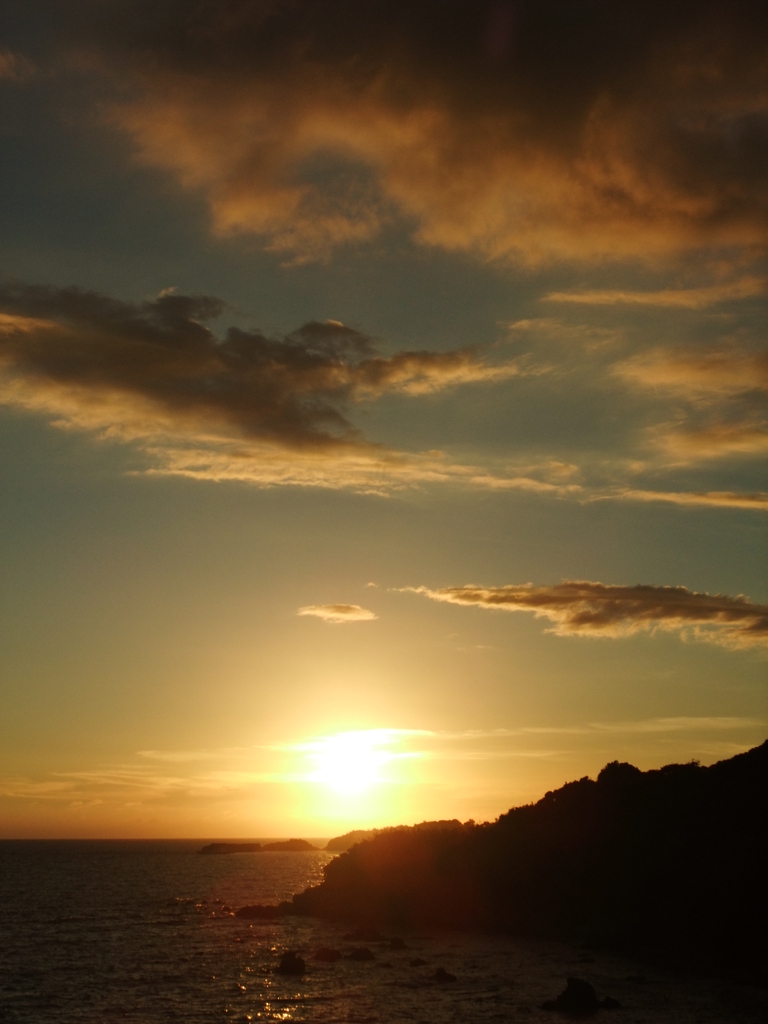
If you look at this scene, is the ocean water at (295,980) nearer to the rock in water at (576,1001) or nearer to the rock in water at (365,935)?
the rock in water at (576,1001)

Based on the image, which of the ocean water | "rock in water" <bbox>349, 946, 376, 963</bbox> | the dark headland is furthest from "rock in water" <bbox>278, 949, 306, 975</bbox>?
the dark headland

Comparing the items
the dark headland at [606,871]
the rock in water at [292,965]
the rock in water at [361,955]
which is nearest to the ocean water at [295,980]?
the rock in water at [361,955]

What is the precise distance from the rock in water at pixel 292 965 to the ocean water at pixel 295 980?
31.2 inches

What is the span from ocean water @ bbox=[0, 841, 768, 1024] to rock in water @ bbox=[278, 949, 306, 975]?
31.2 inches

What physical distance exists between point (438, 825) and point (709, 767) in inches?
1456

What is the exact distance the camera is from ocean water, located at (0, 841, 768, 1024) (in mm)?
49281

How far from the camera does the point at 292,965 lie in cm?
6081

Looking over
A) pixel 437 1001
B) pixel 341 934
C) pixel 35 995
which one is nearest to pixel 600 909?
pixel 341 934

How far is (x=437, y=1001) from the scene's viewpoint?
170ft

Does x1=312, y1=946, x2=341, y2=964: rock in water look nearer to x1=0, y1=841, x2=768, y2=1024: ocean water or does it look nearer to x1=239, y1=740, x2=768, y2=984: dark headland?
x1=0, y1=841, x2=768, y2=1024: ocean water

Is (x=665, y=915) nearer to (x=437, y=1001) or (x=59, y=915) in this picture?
(x=437, y=1001)

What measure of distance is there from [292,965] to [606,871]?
1219 inches

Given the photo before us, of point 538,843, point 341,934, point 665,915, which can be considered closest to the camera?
point 665,915

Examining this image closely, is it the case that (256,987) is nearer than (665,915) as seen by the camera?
Yes
